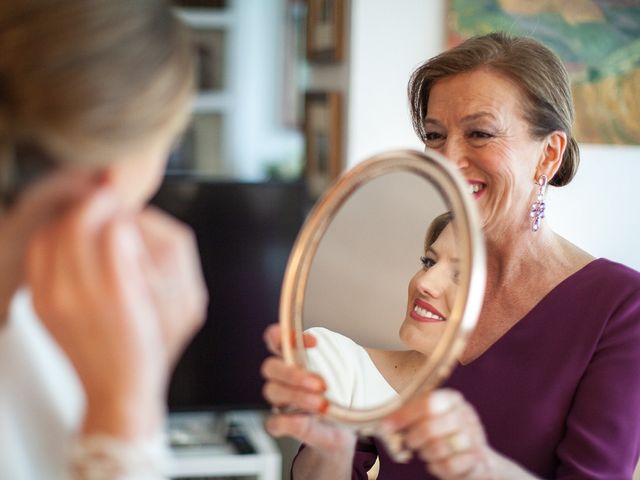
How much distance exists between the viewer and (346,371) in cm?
87

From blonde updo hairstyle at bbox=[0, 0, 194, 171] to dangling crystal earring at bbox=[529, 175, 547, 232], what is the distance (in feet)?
2.08

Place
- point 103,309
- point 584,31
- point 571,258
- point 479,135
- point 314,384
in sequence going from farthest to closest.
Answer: point 584,31, point 571,258, point 479,135, point 314,384, point 103,309

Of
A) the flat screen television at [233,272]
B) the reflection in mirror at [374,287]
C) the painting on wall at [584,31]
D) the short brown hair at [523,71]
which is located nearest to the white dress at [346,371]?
the reflection in mirror at [374,287]

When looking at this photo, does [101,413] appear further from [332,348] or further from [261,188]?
[261,188]

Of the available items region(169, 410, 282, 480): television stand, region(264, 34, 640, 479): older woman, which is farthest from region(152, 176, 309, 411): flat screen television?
region(264, 34, 640, 479): older woman

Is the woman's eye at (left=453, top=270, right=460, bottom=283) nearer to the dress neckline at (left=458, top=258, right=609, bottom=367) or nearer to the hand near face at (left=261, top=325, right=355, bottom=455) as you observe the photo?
the hand near face at (left=261, top=325, right=355, bottom=455)

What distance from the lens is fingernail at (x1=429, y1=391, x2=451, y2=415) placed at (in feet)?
2.37

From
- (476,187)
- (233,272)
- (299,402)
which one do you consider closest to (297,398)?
(299,402)

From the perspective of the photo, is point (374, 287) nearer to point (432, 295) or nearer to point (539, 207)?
point (432, 295)

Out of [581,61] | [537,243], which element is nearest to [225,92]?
[581,61]

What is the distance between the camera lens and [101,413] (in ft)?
1.89

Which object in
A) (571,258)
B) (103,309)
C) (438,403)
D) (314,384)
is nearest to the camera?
(103,309)

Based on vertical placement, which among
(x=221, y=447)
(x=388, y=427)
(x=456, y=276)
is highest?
(x=456, y=276)

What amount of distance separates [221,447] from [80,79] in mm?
1697
